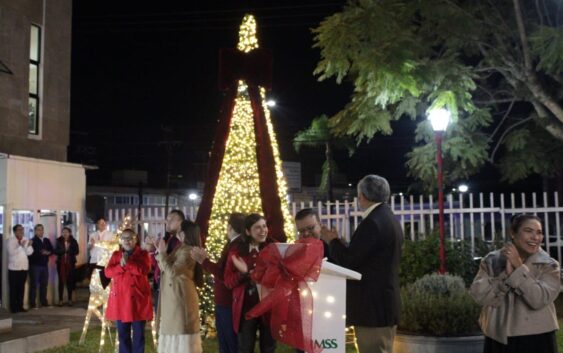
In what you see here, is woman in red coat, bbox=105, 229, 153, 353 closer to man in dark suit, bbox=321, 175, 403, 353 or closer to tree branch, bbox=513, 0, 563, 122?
man in dark suit, bbox=321, 175, 403, 353

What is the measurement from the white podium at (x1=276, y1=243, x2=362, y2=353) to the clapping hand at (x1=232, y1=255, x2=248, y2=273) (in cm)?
113

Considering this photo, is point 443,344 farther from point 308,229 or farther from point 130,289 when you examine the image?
point 130,289

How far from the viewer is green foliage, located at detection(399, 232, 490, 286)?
35.1 feet

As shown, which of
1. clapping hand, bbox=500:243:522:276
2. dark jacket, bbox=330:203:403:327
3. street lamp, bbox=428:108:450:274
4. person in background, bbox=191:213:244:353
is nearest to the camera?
clapping hand, bbox=500:243:522:276

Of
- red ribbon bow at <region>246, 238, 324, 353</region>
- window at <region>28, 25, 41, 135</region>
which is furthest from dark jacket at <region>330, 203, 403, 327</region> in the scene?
window at <region>28, 25, 41, 135</region>

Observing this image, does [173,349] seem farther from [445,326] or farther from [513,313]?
[513,313]

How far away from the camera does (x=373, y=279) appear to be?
186 inches

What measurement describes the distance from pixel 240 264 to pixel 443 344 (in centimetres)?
269

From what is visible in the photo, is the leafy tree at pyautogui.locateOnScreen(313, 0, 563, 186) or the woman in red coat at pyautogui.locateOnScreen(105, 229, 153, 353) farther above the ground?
the leafy tree at pyautogui.locateOnScreen(313, 0, 563, 186)

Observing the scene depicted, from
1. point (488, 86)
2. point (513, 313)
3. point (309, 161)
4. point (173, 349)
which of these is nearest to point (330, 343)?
point (513, 313)

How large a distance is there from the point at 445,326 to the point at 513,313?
3.27m

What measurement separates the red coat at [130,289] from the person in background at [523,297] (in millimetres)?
4176

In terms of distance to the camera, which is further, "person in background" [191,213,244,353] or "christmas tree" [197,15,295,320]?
"christmas tree" [197,15,295,320]

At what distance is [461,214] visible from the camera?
41.9ft
